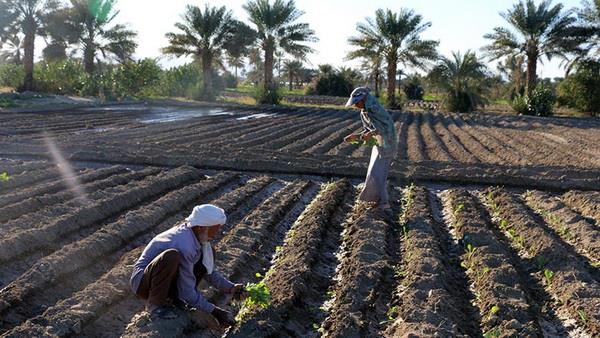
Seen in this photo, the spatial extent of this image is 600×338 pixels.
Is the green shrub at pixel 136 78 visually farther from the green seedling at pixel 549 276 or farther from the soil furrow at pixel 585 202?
the green seedling at pixel 549 276

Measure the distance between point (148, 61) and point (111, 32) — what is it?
336 centimetres

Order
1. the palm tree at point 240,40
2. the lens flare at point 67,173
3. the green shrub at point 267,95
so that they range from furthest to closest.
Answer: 1. the green shrub at point 267,95
2. the palm tree at point 240,40
3. the lens flare at point 67,173

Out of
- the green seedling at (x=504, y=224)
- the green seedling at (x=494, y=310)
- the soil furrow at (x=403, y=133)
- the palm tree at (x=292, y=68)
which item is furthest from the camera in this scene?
the palm tree at (x=292, y=68)

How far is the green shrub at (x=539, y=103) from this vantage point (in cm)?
2700

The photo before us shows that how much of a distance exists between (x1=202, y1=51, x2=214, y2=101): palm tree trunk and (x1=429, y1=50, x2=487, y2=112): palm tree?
11.6m

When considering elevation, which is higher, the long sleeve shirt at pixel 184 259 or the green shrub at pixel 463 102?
the green shrub at pixel 463 102

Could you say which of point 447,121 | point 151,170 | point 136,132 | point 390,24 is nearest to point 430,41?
point 390,24

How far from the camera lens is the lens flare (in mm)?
7078

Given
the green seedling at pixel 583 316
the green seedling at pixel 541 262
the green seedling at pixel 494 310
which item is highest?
the green seedling at pixel 541 262

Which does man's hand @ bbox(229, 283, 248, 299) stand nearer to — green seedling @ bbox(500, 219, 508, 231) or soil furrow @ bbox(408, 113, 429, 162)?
green seedling @ bbox(500, 219, 508, 231)

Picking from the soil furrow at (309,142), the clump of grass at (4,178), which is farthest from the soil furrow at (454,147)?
the clump of grass at (4,178)

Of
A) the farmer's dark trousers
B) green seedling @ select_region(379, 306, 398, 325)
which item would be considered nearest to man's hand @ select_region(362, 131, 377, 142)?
green seedling @ select_region(379, 306, 398, 325)

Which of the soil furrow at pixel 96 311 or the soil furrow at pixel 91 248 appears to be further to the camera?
the soil furrow at pixel 91 248

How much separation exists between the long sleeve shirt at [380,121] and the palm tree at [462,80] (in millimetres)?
25147
